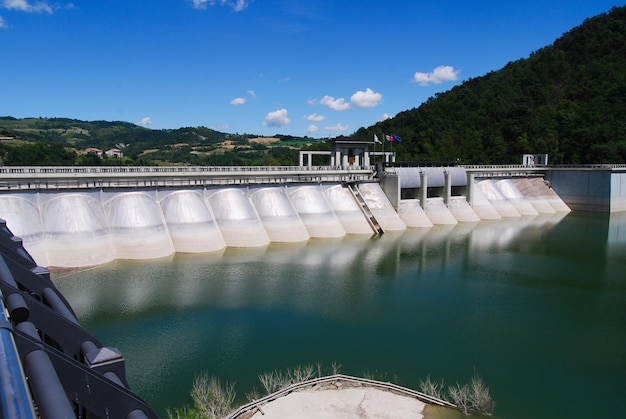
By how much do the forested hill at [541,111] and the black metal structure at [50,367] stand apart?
7795cm

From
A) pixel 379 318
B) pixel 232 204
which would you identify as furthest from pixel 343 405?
pixel 232 204

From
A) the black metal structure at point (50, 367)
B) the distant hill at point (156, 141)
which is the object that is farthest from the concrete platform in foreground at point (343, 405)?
the distant hill at point (156, 141)

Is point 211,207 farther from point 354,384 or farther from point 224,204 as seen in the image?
point 354,384

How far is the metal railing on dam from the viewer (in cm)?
3086

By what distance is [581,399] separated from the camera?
14992 mm

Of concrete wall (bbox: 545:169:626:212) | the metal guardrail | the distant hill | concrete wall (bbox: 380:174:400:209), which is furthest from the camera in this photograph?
the distant hill

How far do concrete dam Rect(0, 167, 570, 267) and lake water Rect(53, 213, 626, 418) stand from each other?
2.10 meters

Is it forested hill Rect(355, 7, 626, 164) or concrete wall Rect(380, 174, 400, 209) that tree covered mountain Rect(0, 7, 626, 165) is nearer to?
forested hill Rect(355, 7, 626, 164)

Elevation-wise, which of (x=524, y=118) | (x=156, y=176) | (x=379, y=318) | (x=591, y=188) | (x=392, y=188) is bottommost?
(x=379, y=318)

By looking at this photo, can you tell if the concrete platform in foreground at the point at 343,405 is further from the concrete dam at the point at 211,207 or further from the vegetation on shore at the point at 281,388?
the concrete dam at the point at 211,207

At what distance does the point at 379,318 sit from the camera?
72.1 ft

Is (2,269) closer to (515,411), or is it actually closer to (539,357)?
(515,411)

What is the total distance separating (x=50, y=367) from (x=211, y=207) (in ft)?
117

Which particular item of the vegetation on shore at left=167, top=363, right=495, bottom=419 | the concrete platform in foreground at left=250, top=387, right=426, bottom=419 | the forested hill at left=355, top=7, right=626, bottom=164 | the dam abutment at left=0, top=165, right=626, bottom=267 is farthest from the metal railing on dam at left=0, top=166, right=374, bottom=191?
the forested hill at left=355, top=7, right=626, bottom=164
